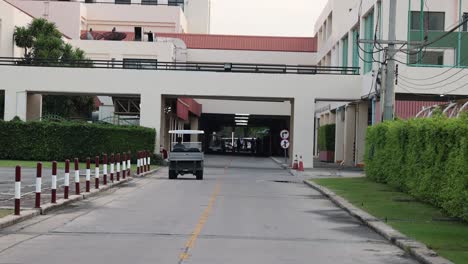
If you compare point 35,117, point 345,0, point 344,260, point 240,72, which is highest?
point 345,0

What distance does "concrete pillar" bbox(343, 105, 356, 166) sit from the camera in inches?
2125

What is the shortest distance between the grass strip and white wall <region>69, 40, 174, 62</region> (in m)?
43.0

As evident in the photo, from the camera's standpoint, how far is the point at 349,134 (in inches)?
2132

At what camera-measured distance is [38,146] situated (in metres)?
45.3

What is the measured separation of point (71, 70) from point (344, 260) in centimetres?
3933

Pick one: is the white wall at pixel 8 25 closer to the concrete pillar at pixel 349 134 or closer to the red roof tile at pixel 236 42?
the red roof tile at pixel 236 42

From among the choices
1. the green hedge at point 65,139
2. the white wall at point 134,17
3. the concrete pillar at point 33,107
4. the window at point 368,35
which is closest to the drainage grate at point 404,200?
the window at point 368,35

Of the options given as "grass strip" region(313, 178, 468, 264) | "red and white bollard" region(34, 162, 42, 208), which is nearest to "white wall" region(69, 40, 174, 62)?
"grass strip" region(313, 178, 468, 264)

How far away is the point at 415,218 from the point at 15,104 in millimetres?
36547

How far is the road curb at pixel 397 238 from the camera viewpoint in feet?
35.6

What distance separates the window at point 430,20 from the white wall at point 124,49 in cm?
3017

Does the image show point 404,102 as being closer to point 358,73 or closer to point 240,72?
point 358,73

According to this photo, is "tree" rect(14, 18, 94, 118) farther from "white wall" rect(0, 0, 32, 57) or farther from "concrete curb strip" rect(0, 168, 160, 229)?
"concrete curb strip" rect(0, 168, 160, 229)

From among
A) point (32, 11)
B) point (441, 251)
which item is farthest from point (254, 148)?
A: point (441, 251)
